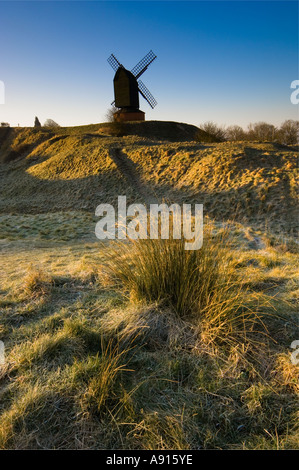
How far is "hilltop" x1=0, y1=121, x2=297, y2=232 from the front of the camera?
1101cm

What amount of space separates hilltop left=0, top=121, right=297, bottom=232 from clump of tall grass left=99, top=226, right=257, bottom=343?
A: 610 cm

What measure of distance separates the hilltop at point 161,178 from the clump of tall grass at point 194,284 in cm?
610

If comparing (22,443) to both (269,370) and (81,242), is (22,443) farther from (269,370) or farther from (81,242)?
(81,242)

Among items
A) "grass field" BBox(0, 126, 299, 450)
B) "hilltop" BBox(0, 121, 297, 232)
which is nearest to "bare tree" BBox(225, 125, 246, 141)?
"hilltop" BBox(0, 121, 297, 232)

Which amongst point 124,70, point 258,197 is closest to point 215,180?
point 258,197

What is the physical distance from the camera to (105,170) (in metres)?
16.5

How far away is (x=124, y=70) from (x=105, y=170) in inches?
715

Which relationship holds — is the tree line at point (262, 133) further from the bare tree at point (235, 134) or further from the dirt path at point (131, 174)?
the dirt path at point (131, 174)

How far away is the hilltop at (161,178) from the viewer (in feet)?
36.1

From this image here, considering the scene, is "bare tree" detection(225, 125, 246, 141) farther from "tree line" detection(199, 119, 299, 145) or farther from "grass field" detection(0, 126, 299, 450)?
"grass field" detection(0, 126, 299, 450)

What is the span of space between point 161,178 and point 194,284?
12.5 m

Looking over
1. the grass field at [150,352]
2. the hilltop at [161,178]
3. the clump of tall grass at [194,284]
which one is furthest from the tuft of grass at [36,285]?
the hilltop at [161,178]

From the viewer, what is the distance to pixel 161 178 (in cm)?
1468

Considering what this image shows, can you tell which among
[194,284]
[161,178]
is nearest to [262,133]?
[161,178]
